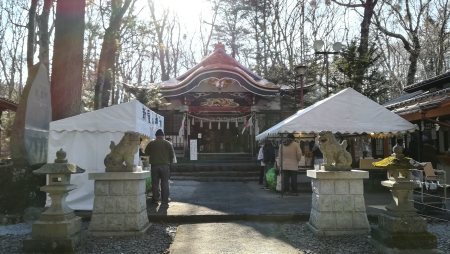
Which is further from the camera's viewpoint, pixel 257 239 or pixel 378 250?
pixel 257 239

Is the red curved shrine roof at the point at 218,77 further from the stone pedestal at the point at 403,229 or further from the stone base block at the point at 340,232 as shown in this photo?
the stone pedestal at the point at 403,229

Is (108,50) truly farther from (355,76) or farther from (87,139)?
(355,76)

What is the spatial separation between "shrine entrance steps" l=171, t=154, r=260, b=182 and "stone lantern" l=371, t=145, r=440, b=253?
11494 millimetres

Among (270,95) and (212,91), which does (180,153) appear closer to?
(212,91)

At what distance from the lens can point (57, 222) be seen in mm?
5758

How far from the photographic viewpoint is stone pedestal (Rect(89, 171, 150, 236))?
22.3 ft

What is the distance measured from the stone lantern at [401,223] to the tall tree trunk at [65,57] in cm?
815

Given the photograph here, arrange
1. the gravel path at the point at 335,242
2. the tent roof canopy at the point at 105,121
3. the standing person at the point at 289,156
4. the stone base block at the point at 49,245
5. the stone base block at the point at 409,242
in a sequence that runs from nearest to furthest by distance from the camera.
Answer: the stone base block at the point at 409,242, the stone base block at the point at 49,245, the gravel path at the point at 335,242, the tent roof canopy at the point at 105,121, the standing person at the point at 289,156

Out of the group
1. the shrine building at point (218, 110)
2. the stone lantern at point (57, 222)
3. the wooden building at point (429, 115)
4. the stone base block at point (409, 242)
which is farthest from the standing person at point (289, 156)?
the shrine building at point (218, 110)

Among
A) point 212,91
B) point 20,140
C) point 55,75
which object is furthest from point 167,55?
point 20,140

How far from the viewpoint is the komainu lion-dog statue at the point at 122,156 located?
6953 mm

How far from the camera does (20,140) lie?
343 inches

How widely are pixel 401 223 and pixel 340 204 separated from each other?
1.36m

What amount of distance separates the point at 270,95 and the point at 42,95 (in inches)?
530
